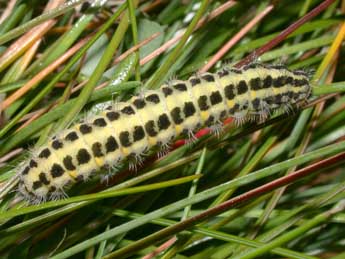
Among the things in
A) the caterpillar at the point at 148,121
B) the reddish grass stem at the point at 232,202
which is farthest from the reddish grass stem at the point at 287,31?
the reddish grass stem at the point at 232,202

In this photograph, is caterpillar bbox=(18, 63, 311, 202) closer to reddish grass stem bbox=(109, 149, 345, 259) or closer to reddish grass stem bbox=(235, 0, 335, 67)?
reddish grass stem bbox=(235, 0, 335, 67)

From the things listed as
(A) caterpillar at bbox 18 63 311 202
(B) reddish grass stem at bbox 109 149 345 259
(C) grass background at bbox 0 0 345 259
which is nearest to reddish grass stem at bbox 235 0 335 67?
(C) grass background at bbox 0 0 345 259

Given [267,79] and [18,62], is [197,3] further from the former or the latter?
[18,62]

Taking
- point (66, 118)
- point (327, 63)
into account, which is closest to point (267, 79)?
point (327, 63)

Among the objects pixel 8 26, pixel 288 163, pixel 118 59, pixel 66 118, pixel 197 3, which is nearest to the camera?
pixel 288 163

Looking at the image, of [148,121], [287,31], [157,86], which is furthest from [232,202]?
[287,31]
